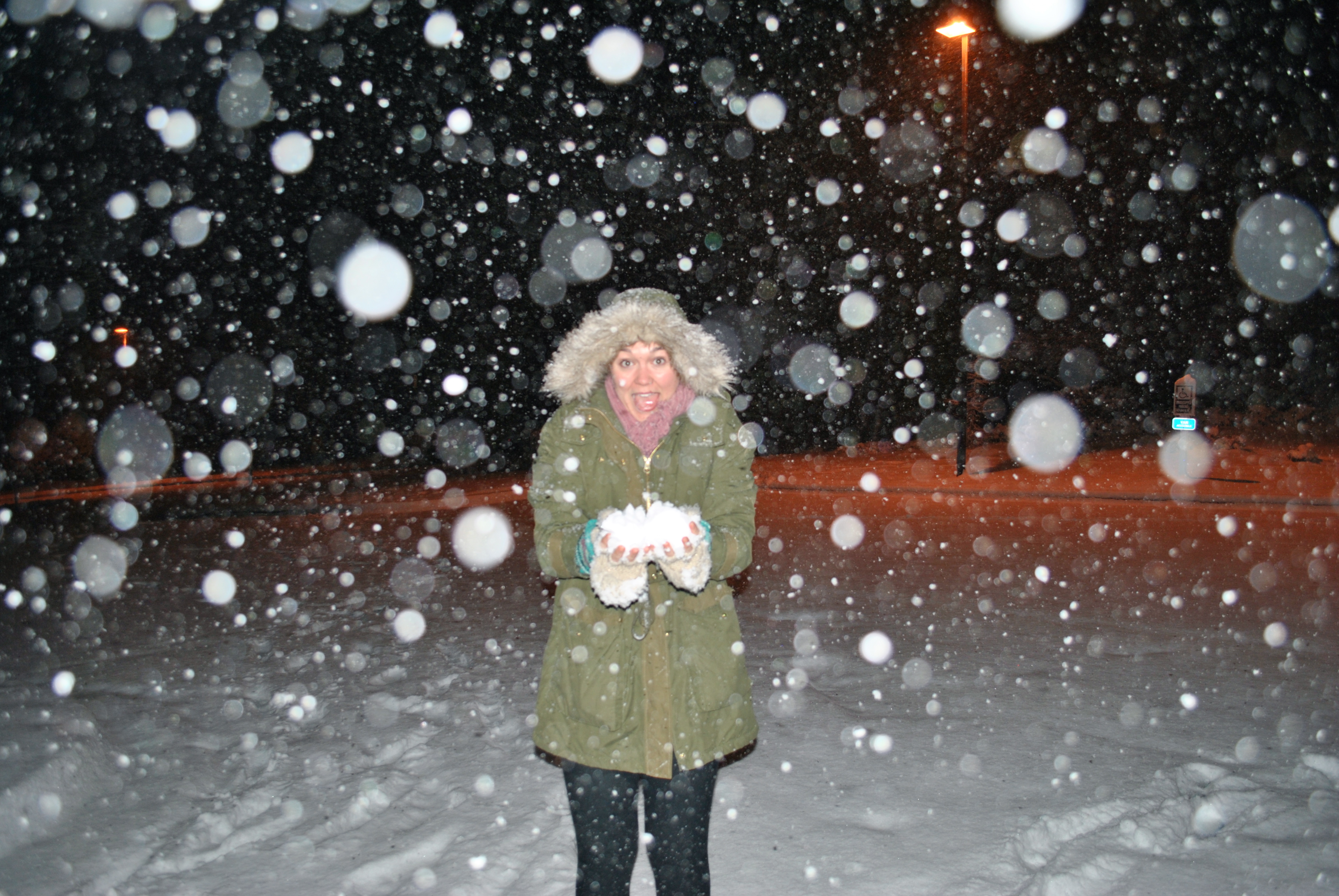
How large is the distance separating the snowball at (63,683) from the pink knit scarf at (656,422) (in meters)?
4.32

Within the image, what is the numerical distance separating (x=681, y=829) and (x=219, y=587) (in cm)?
698

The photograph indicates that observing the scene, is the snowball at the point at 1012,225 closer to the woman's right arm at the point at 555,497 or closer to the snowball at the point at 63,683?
the snowball at the point at 63,683

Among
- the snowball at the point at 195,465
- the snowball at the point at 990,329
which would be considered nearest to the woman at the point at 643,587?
the snowball at the point at 990,329

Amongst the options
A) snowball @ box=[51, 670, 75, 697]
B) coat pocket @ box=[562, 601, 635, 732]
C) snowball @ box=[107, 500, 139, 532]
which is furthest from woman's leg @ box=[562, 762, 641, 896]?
snowball @ box=[107, 500, 139, 532]

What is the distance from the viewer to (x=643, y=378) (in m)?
2.38

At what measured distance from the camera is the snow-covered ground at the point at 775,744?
118 inches

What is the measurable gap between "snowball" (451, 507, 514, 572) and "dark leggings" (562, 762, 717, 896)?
21.0 feet

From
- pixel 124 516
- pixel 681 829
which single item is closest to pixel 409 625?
pixel 681 829

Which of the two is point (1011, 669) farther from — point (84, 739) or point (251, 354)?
point (251, 354)

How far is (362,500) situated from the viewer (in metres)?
15.3

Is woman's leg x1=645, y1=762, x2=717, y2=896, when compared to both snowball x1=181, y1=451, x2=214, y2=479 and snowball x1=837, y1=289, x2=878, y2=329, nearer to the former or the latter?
snowball x1=181, y1=451, x2=214, y2=479

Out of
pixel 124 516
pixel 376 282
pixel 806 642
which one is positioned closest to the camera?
pixel 806 642

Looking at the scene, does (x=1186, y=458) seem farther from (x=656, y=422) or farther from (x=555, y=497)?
(x=555, y=497)

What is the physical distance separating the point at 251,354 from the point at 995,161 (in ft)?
81.8
